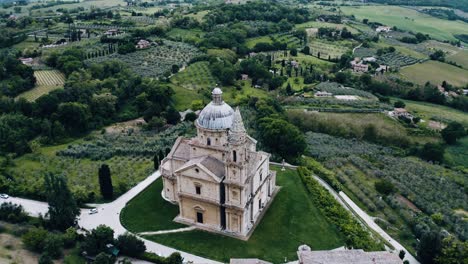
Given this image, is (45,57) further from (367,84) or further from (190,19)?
(367,84)

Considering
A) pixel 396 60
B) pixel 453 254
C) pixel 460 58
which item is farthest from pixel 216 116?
pixel 460 58

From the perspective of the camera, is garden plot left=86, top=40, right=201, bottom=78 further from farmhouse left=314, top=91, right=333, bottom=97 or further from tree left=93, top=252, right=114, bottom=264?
tree left=93, top=252, right=114, bottom=264

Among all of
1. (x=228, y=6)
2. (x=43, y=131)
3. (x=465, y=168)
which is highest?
(x=228, y=6)

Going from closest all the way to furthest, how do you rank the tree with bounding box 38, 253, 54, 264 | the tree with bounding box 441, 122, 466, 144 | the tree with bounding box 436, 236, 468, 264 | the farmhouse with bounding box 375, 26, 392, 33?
the tree with bounding box 436, 236, 468, 264
the tree with bounding box 38, 253, 54, 264
the tree with bounding box 441, 122, 466, 144
the farmhouse with bounding box 375, 26, 392, 33

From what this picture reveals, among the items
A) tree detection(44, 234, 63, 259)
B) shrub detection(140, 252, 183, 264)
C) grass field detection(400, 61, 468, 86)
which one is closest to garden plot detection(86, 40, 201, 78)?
grass field detection(400, 61, 468, 86)

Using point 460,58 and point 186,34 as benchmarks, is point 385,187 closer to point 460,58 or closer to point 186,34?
point 186,34

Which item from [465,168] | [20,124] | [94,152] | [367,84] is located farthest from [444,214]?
[20,124]
